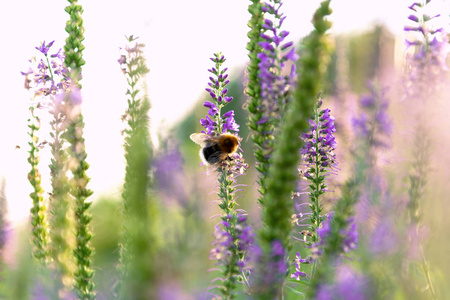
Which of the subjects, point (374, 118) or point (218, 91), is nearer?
point (374, 118)

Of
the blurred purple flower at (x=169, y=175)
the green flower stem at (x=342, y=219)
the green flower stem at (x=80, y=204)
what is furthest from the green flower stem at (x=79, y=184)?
the green flower stem at (x=342, y=219)

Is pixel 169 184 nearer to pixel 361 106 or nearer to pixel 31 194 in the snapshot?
pixel 361 106

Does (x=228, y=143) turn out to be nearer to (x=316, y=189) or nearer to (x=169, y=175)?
(x=316, y=189)

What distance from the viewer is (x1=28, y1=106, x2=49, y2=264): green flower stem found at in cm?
→ 224

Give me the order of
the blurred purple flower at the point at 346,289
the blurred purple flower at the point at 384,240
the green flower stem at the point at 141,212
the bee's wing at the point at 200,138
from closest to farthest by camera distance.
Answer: the green flower stem at the point at 141,212 → the blurred purple flower at the point at 346,289 → the blurred purple flower at the point at 384,240 → the bee's wing at the point at 200,138

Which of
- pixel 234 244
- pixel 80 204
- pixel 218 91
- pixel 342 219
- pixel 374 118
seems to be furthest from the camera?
pixel 218 91

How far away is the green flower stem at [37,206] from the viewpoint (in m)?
2.24

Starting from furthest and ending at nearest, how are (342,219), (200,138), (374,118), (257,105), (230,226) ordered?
(200,138), (230,226), (257,105), (374,118), (342,219)

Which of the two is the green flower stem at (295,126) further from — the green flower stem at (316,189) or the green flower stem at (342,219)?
the green flower stem at (316,189)

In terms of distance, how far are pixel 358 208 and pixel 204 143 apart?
2.03 meters

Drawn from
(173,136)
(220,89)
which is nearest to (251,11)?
(220,89)

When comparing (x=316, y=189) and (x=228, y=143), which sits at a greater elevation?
(x=228, y=143)

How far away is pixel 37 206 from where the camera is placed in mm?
2320

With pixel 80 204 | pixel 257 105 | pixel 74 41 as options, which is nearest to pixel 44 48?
pixel 74 41
